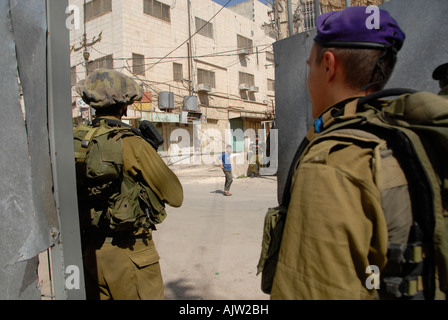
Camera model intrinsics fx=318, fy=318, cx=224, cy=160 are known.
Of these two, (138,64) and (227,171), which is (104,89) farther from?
(138,64)

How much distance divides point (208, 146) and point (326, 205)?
66.4ft

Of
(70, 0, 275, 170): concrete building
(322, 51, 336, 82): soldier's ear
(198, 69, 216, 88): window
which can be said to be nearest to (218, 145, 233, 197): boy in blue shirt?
Result: (70, 0, 275, 170): concrete building

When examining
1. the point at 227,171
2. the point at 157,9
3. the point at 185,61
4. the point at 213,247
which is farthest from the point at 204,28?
the point at 213,247

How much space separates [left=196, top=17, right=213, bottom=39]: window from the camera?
790 inches

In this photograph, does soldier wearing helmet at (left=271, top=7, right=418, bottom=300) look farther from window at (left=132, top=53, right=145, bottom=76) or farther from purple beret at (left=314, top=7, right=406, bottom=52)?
window at (left=132, top=53, right=145, bottom=76)

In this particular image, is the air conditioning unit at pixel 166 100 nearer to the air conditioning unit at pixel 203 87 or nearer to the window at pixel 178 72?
the window at pixel 178 72

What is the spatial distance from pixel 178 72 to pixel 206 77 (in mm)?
2151

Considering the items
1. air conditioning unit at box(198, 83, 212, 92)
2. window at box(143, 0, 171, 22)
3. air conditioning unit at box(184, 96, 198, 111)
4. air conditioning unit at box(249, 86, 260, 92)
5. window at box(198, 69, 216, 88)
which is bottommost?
air conditioning unit at box(184, 96, 198, 111)

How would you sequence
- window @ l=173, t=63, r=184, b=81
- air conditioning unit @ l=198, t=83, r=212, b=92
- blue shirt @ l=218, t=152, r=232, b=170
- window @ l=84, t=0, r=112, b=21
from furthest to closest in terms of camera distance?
1. air conditioning unit @ l=198, t=83, r=212, b=92
2. window @ l=173, t=63, r=184, b=81
3. window @ l=84, t=0, r=112, b=21
4. blue shirt @ l=218, t=152, r=232, b=170

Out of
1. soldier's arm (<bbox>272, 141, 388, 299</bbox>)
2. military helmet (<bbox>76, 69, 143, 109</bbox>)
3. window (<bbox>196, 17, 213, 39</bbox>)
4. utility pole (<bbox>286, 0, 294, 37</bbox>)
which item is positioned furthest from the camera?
window (<bbox>196, 17, 213, 39</bbox>)

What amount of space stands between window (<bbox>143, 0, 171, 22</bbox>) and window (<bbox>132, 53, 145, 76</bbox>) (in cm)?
261

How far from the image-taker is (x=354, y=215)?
789 millimetres

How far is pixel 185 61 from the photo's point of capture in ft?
64.7

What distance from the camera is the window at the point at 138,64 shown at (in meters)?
17.3
